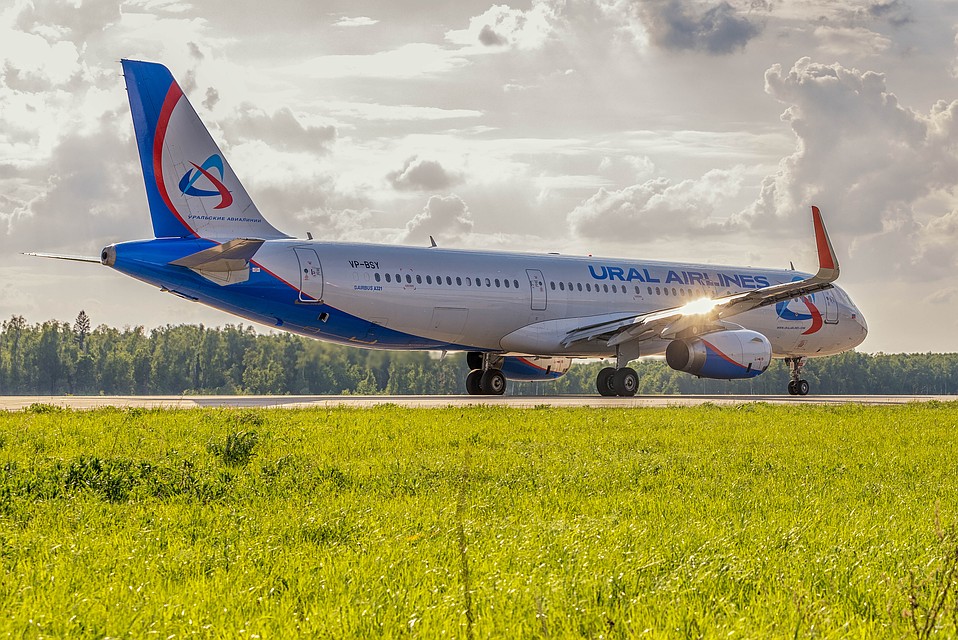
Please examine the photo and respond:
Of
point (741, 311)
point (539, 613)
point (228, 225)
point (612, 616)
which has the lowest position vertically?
point (612, 616)

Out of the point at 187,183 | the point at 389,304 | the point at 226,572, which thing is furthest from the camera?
the point at 389,304

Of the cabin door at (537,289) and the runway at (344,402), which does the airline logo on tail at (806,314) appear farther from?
the cabin door at (537,289)

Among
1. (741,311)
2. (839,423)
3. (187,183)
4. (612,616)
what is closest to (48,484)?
(612,616)

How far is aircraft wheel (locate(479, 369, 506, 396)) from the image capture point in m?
33.1

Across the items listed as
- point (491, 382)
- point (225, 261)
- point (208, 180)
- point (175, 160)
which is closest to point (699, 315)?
point (491, 382)

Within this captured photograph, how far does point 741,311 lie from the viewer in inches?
1237

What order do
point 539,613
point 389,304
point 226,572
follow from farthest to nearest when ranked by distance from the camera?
point 389,304 < point 226,572 < point 539,613

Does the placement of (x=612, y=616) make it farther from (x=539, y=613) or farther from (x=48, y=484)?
(x=48, y=484)

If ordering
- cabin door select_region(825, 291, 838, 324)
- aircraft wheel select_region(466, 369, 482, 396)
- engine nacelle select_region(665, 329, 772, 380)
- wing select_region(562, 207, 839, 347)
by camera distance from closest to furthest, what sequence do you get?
wing select_region(562, 207, 839, 347) < engine nacelle select_region(665, 329, 772, 380) < aircraft wheel select_region(466, 369, 482, 396) < cabin door select_region(825, 291, 838, 324)

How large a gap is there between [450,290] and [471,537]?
74.3 ft

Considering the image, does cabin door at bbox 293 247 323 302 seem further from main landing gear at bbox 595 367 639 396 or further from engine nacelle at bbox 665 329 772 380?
engine nacelle at bbox 665 329 772 380

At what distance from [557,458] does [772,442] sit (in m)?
3.95

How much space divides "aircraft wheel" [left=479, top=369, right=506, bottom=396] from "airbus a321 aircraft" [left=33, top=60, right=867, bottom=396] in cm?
3

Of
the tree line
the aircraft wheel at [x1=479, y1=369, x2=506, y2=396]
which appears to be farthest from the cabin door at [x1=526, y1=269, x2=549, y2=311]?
the tree line
